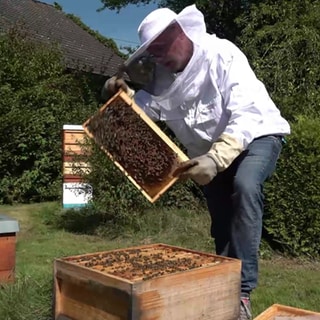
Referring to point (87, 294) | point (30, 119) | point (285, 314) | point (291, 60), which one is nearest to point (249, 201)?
point (285, 314)

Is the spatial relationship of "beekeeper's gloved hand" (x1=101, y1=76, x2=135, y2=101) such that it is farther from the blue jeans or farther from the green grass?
the green grass

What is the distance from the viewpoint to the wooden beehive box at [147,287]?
6.16ft

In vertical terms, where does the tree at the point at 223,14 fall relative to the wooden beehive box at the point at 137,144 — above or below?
above

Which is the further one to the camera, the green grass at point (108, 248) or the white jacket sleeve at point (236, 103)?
the green grass at point (108, 248)

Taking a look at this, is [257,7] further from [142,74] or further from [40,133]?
[142,74]

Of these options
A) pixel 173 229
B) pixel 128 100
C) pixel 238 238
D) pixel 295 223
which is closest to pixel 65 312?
pixel 238 238

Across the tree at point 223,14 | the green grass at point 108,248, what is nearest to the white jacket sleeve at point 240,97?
the green grass at point 108,248

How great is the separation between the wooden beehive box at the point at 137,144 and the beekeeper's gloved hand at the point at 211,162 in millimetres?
102

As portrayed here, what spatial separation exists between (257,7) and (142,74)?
7.44m

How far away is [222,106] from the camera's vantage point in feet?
7.75

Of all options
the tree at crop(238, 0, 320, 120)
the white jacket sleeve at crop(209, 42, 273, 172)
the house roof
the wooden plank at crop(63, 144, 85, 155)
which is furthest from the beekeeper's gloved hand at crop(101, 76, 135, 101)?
the house roof

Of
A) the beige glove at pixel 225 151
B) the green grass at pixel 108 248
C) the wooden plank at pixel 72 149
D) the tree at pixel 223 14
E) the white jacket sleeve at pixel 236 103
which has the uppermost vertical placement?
the tree at pixel 223 14

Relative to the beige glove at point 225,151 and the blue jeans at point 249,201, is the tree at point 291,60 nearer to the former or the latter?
the blue jeans at point 249,201

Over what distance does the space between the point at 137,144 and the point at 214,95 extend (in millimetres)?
395
